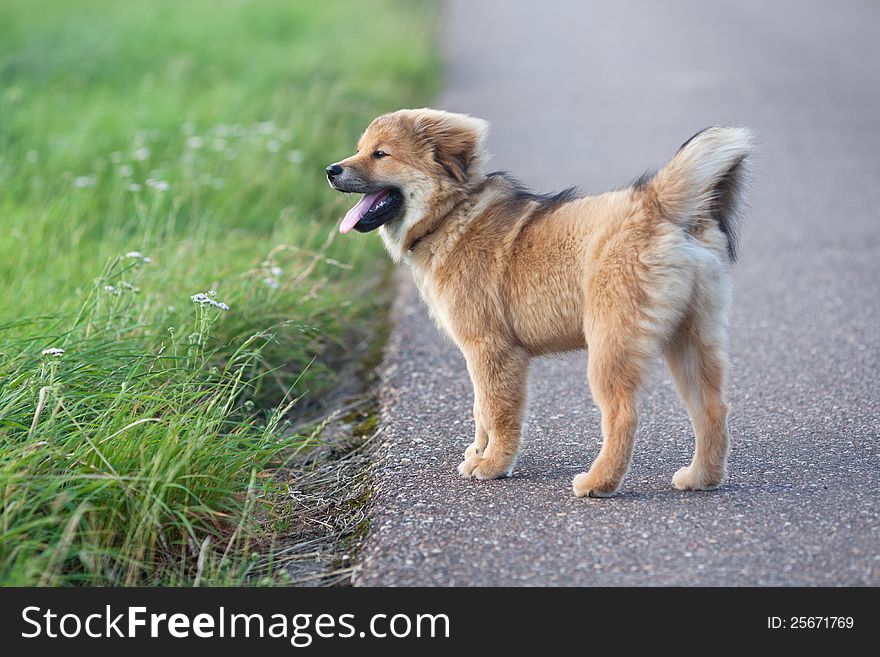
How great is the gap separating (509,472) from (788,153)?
19.8 feet

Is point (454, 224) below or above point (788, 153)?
above

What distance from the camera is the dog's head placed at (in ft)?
14.8

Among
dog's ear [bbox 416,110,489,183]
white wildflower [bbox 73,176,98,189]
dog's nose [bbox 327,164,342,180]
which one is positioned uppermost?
dog's ear [bbox 416,110,489,183]

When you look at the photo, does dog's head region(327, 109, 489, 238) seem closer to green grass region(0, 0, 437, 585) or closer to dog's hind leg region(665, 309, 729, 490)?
green grass region(0, 0, 437, 585)

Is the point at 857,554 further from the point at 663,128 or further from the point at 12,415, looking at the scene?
the point at 663,128

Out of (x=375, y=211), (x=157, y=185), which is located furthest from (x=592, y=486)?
(x=157, y=185)

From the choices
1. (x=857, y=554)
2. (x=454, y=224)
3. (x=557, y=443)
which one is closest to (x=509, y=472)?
(x=557, y=443)

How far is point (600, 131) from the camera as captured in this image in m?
10.4

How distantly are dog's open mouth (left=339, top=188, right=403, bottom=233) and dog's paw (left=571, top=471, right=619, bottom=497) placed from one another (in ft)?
4.46

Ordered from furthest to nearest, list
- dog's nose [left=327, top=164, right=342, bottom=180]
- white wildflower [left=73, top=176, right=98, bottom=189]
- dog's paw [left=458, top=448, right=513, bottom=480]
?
white wildflower [left=73, top=176, right=98, bottom=189]
dog's nose [left=327, top=164, right=342, bottom=180]
dog's paw [left=458, top=448, right=513, bottom=480]

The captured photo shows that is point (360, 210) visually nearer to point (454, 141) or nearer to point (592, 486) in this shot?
point (454, 141)

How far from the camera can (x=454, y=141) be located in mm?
4551

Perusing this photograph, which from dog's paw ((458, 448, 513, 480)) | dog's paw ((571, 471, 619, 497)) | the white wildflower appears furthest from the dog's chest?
the white wildflower

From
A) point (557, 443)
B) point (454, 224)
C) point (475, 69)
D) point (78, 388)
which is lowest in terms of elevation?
point (475, 69)
